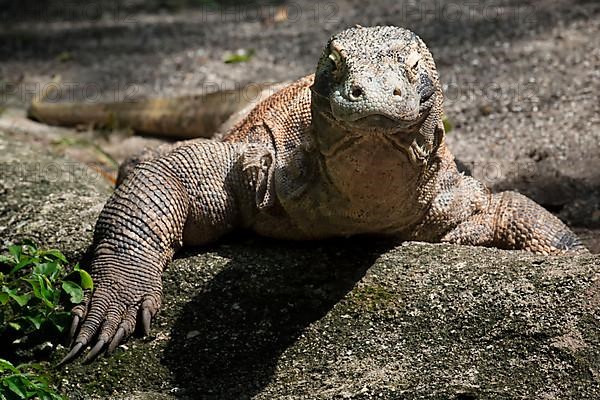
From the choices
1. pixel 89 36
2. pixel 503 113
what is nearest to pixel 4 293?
pixel 503 113

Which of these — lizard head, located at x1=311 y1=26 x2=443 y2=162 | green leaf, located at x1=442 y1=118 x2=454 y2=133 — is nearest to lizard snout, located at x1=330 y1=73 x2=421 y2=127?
lizard head, located at x1=311 y1=26 x2=443 y2=162

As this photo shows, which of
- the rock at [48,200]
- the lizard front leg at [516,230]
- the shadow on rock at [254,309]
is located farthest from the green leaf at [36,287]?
the lizard front leg at [516,230]

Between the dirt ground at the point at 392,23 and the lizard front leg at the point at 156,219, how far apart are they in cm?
155

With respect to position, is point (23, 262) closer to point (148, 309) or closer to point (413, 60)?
point (148, 309)

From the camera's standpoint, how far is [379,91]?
136 inches

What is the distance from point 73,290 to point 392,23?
631 cm

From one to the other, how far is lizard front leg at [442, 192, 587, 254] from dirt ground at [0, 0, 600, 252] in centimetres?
52

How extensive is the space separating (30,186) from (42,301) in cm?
151

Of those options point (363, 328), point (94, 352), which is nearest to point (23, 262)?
point (94, 352)

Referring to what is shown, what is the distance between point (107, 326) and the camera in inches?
172

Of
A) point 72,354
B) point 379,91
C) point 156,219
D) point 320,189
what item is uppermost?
point 379,91

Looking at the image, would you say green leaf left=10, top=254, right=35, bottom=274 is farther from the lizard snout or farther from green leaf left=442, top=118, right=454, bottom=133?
green leaf left=442, top=118, right=454, bottom=133

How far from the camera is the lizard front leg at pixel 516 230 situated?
5.05 m

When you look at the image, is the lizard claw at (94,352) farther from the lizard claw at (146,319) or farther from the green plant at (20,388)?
the green plant at (20,388)
